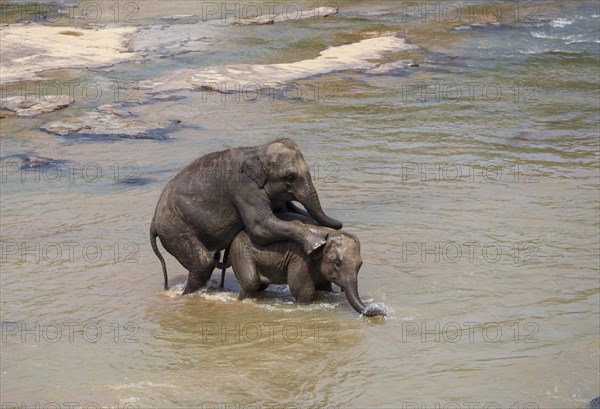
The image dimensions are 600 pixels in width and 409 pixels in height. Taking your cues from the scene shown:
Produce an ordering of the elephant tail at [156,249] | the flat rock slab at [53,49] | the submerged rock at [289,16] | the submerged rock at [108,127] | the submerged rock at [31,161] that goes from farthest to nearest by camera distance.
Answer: the submerged rock at [289,16]
the flat rock slab at [53,49]
the submerged rock at [108,127]
the submerged rock at [31,161]
the elephant tail at [156,249]

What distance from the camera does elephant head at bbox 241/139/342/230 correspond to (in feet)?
31.5

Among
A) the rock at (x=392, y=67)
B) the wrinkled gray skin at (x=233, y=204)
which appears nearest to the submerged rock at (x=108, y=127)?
the rock at (x=392, y=67)

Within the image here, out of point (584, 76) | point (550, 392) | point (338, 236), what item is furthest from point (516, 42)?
point (550, 392)

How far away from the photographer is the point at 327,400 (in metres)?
8.14

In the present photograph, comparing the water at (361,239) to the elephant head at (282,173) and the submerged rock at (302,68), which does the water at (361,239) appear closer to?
the submerged rock at (302,68)

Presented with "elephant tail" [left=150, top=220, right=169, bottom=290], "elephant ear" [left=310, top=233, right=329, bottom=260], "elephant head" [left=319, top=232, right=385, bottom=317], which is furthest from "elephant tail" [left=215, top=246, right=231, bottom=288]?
"elephant head" [left=319, top=232, right=385, bottom=317]

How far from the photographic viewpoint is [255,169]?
9.70 metres

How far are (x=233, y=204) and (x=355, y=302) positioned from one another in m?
1.50

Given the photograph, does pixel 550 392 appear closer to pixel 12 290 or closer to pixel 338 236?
pixel 338 236

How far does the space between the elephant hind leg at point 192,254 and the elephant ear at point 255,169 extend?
919mm

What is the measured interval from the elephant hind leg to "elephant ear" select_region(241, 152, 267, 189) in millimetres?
919

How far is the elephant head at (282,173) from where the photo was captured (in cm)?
960

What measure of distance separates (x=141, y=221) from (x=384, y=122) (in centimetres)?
578

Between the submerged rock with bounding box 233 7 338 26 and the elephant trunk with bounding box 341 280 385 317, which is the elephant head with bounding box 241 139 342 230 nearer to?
the elephant trunk with bounding box 341 280 385 317
